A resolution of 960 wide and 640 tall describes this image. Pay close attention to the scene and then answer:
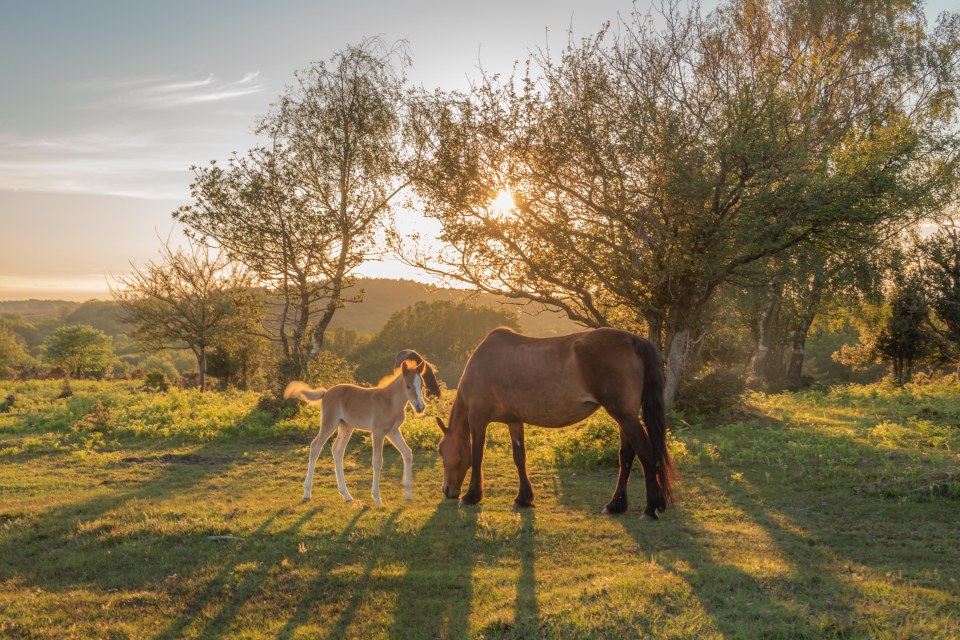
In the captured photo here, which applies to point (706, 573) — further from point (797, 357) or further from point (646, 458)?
point (797, 357)

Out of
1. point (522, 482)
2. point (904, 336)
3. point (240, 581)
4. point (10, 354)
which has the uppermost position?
point (904, 336)

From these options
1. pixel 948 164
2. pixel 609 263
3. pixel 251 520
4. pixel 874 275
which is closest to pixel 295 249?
pixel 609 263

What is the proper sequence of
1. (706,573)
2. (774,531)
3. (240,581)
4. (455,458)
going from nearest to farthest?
(706,573) < (240,581) < (774,531) < (455,458)

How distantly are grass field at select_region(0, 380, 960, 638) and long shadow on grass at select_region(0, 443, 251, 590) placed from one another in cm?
4

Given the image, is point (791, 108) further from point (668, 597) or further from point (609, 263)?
point (668, 597)

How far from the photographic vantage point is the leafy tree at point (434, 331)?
192 ft

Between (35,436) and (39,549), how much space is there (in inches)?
457

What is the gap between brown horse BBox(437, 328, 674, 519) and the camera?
8.88 m

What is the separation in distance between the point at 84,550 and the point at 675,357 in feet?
47.5

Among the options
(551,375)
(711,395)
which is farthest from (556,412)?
(711,395)

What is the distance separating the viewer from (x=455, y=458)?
33.8 ft

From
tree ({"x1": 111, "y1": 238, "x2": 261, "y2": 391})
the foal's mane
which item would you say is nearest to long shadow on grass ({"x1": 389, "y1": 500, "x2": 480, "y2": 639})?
the foal's mane

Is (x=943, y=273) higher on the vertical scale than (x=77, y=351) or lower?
higher

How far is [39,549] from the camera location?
7.82 meters
